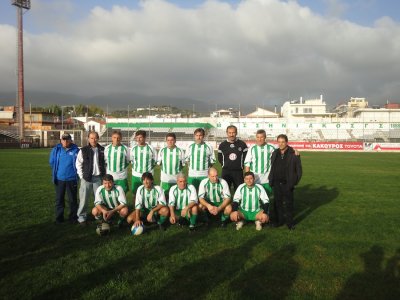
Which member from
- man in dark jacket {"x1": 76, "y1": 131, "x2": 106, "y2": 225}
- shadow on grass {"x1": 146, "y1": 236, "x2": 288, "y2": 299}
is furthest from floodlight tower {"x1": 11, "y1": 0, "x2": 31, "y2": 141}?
shadow on grass {"x1": 146, "y1": 236, "x2": 288, "y2": 299}

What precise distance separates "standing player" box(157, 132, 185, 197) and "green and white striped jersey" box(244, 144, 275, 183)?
125 cm

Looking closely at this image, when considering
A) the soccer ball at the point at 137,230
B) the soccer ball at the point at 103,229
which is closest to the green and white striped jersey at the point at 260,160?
the soccer ball at the point at 137,230

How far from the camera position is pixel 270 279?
3.78m

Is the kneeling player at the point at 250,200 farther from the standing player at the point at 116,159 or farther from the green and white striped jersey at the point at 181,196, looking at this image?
the standing player at the point at 116,159

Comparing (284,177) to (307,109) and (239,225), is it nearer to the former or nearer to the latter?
(239,225)

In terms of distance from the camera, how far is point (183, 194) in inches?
234

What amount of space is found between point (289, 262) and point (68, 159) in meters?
4.28

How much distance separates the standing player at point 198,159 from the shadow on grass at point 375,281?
3.07m

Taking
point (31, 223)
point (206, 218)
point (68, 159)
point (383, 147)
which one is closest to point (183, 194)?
point (206, 218)

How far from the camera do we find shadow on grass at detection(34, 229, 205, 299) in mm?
3449

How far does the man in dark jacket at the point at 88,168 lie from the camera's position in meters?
6.03

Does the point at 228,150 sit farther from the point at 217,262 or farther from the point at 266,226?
the point at 217,262

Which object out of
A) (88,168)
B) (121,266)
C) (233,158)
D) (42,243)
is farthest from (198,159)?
(42,243)

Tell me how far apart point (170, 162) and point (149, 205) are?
2.99 ft
